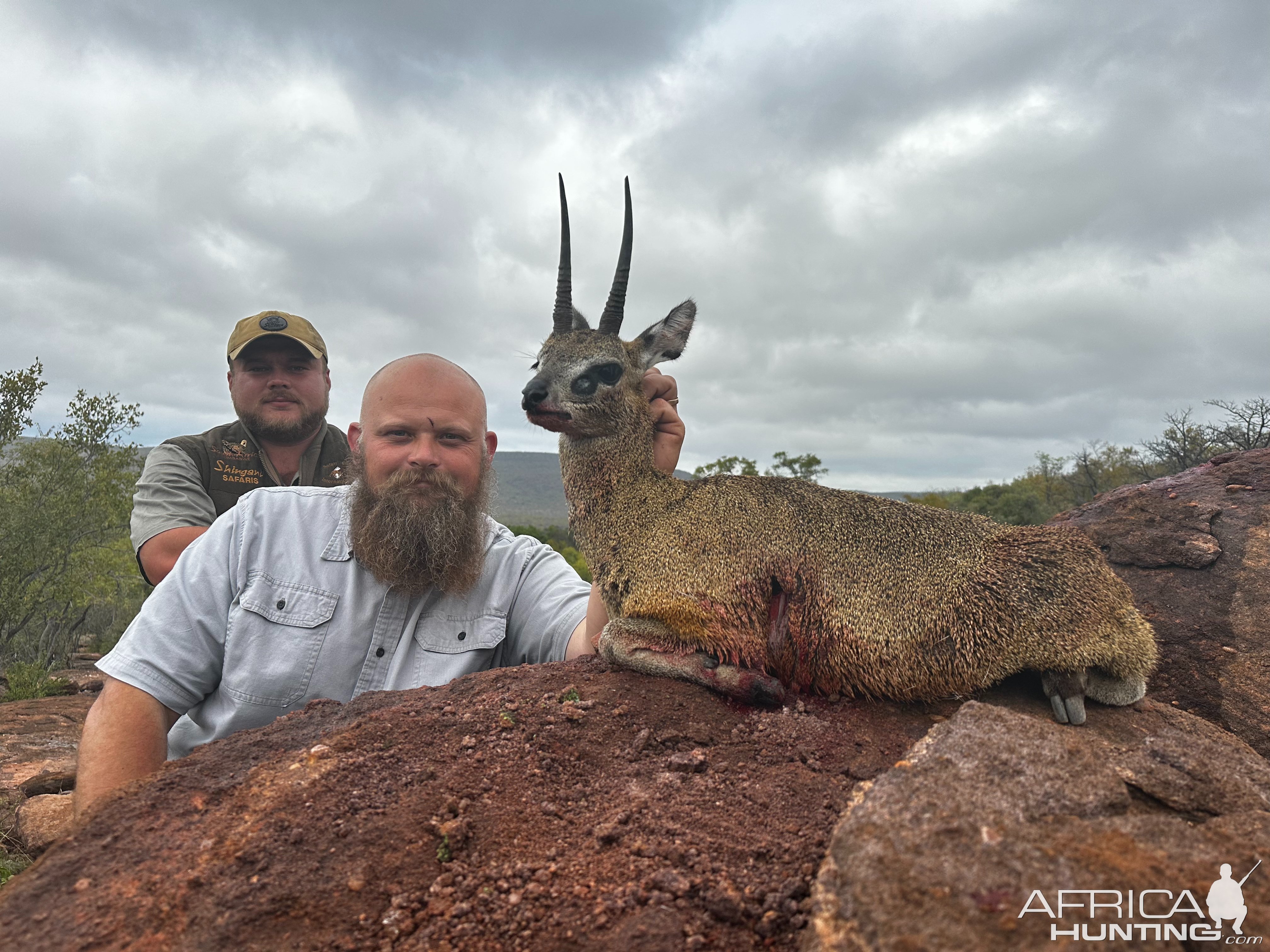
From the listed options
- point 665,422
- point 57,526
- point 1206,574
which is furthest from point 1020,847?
point 57,526

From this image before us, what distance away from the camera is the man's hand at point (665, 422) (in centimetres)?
480

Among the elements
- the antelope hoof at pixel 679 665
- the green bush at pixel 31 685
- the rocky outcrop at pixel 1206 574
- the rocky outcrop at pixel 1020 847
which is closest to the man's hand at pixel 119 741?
the antelope hoof at pixel 679 665

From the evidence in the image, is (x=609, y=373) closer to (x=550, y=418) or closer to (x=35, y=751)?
(x=550, y=418)

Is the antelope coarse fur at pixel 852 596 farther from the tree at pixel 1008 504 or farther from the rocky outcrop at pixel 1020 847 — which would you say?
the tree at pixel 1008 504

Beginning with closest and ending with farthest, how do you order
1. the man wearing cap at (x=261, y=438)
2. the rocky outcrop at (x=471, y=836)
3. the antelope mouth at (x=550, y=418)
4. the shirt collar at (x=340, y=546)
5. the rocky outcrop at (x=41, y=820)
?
the rocky outcrop at (x=471, y=836), the antelope mouth at (x=550, y=418), the shirt collar at (x=340, y=546), the rocky outcrop at (x=41, y=820), the man wearing cap at (x=261, y=438)

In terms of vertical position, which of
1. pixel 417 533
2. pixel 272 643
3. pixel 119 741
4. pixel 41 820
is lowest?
pixel 41 820

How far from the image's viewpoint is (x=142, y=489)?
722 centimetres

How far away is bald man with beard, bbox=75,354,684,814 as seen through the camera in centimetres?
417

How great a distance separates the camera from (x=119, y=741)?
3.88 metres

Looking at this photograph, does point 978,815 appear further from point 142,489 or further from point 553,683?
point 142,489

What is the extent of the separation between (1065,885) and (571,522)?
3481 millimetres

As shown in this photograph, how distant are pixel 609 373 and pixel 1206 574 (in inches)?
190

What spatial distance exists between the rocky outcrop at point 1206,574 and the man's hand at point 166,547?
26.3ft

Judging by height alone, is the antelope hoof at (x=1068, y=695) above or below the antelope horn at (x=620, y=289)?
below
